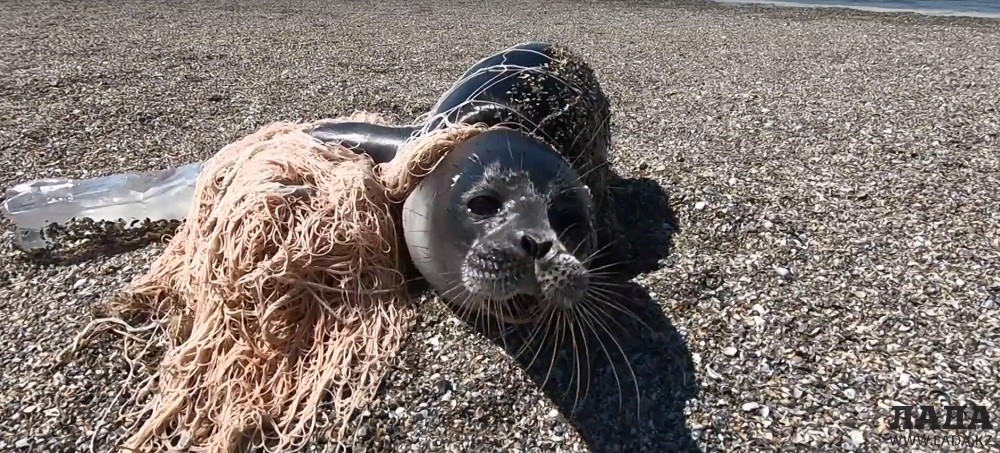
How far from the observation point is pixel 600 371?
2.39 meters

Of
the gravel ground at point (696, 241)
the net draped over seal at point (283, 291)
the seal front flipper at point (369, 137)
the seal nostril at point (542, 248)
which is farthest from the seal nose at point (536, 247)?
the seal front flipper at point (369, 137)

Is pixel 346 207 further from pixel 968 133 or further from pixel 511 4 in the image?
pixel 511 4

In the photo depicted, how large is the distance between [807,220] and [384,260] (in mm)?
1860

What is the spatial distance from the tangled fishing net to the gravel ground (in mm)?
164

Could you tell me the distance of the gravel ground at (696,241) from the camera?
223 cm

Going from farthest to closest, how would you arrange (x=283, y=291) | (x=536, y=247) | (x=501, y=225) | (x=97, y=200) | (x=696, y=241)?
1. (x=97, y=200)
2. (x=696, y=241)
3. (x=283, y=291)
4. (x=501, y=225)
5. (x=536, y=247)

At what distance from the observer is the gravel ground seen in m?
2.23

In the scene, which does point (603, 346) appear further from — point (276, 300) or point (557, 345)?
point (276, 300)

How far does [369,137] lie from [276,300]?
0.90 meters

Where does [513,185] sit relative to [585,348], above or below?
above

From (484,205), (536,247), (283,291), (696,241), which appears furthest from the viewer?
(696,241)

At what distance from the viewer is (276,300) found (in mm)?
2482

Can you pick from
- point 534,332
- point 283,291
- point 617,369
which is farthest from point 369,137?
point 617,369

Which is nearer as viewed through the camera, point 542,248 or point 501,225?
point 542,248
